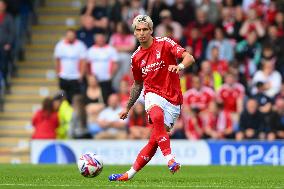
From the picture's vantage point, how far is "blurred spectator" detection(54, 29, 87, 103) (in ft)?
77.9

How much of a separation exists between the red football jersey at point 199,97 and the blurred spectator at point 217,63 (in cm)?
67

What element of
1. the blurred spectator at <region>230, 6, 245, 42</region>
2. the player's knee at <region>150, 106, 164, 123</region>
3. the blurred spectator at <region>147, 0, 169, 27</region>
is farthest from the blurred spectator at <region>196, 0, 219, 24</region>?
the player's knee at <region>150, 106, 164, 123</region>

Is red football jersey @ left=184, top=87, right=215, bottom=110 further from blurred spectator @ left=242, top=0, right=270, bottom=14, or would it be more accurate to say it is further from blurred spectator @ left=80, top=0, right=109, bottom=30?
blurred spectator @ left=80, top=0, right=109, bottom=30

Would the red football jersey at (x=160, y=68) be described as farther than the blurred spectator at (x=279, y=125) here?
No

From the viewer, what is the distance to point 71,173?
16.3m

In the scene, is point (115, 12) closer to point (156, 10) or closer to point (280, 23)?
point (156, 10)

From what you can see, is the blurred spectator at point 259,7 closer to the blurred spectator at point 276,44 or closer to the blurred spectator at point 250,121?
the blurred spectator at point 276,44

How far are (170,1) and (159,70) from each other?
11.6 m

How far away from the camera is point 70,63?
23.9 meters

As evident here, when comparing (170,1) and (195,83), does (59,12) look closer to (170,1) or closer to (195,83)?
(170,1)

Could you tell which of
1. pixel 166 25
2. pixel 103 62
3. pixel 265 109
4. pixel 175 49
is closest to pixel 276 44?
pixel 265 109

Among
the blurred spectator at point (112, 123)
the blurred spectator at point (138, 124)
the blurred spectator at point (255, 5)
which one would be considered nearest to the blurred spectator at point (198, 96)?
the blurred spectator at point (138, 124)

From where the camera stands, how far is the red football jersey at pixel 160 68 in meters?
13.7

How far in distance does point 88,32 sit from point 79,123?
9.54 feet
